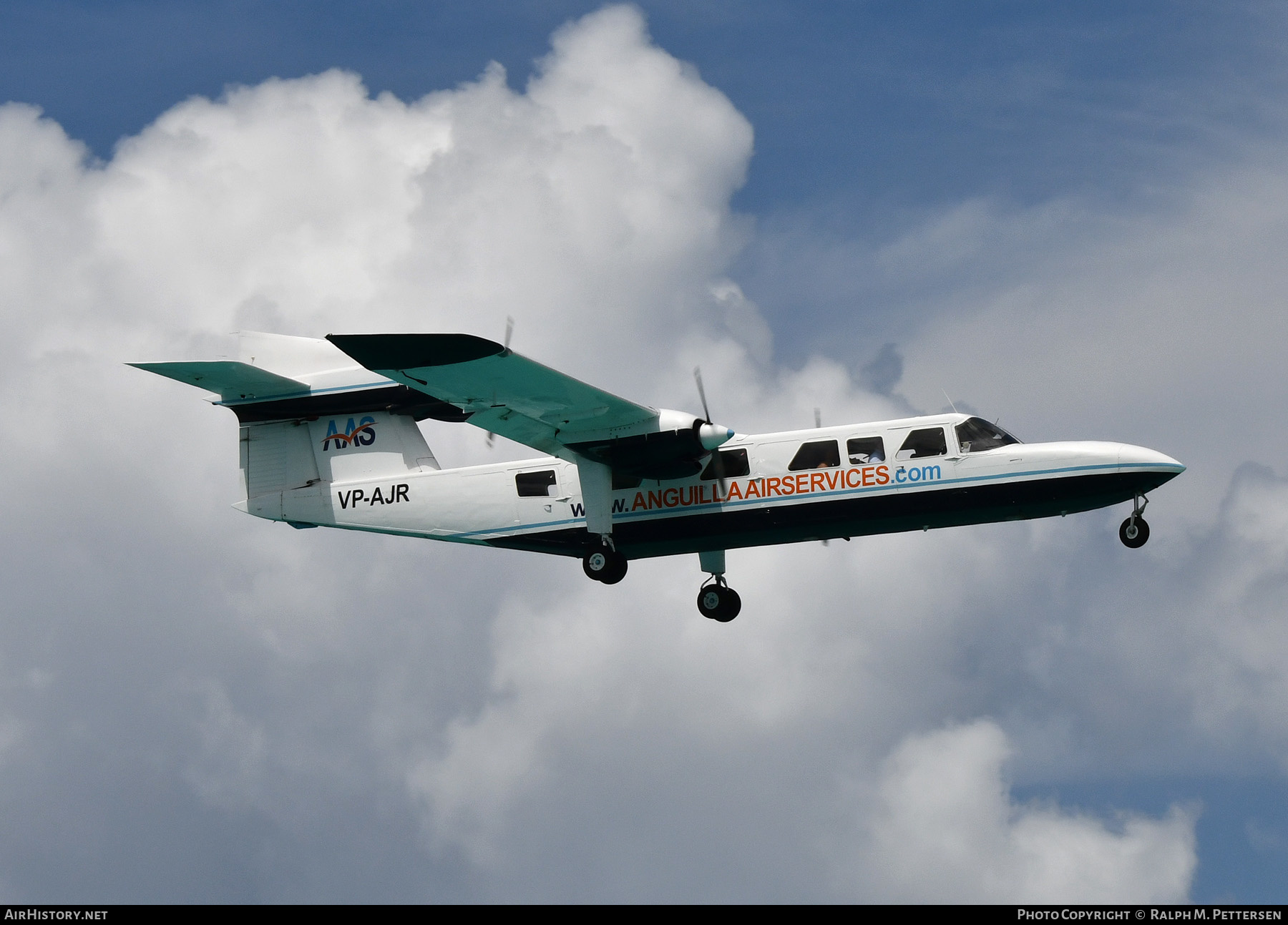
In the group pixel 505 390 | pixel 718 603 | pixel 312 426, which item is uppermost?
pixel 312 426

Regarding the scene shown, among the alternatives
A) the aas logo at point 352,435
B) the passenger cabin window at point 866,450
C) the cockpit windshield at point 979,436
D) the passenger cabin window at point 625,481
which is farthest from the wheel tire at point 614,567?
the cockpit windshield at point 979,436

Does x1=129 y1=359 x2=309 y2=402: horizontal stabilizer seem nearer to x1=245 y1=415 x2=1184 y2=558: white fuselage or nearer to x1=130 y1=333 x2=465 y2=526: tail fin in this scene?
x1=130 y1=333 x2=465 y2=526: tail fin

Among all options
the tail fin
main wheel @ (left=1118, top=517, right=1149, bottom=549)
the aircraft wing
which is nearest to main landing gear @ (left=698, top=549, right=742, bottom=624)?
the aircraft wing

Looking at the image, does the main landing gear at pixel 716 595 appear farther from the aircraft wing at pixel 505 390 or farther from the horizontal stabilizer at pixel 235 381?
the horizontal stabilizer at pixel 235 381

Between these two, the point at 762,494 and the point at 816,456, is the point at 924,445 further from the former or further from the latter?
the point at 762,494

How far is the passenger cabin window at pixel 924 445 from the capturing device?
79.2 feet

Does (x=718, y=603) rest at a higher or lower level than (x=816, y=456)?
lower

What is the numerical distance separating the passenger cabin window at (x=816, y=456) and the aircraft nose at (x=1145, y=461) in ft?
14.8

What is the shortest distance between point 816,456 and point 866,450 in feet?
2.74

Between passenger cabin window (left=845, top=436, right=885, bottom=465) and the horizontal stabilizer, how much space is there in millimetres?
10227

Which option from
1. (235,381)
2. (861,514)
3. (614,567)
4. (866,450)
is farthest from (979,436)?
(235,381)

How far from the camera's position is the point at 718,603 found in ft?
89.9
